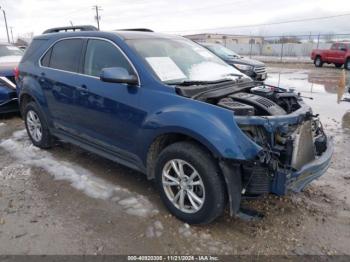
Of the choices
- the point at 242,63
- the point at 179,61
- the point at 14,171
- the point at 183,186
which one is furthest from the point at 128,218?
the point at 242,63

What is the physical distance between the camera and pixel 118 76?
3574 millimetres

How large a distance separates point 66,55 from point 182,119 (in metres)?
2.32

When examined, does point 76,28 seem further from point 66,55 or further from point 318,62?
point 318,62

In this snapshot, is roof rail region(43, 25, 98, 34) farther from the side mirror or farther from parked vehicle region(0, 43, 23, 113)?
parked vehicle region(0, 43, 23, 113)

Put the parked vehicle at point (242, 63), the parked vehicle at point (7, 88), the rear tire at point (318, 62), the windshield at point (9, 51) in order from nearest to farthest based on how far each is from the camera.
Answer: the parked vehicle at point (7, 88), the windshield at point (9, 51), the parked vehicle at point (242, 63), the rear tire at point (318, 62)

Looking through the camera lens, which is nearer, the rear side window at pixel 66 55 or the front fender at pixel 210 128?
the front fender at pixel 210 128

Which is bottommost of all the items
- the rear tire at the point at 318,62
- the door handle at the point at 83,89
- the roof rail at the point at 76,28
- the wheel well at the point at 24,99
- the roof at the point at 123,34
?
the rear tire at the point at 318,62

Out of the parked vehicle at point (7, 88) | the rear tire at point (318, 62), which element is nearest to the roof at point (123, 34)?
the parked vehicle at point (7, 88)

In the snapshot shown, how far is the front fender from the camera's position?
9.65 feet

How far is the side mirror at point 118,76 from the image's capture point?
3570 millimetres

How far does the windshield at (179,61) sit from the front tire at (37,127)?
219 centimetres

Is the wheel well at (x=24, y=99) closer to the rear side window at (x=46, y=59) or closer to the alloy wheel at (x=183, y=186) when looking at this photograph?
the rear side window at (x=46, y=59)

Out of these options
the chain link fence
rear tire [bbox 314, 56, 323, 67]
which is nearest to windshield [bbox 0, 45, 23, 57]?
rear tire [bbox 314, 56, 323, 67]

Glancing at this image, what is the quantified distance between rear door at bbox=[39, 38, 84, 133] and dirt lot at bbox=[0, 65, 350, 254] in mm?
681
